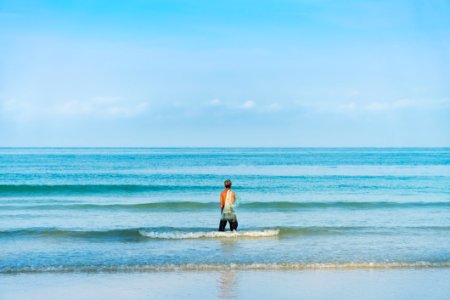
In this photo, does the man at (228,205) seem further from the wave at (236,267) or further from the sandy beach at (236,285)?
the sandy beach at (236,285)

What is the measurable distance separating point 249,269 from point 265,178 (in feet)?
104

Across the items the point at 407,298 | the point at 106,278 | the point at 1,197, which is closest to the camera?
the point at 407,298

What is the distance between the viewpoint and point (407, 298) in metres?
10.2

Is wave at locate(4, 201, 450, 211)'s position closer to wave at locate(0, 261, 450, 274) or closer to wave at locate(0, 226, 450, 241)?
wave at locate(0, 226, 450, 241)

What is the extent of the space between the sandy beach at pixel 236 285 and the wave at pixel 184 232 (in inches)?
181

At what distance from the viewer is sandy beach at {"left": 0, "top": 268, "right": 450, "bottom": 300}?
10.4 meters

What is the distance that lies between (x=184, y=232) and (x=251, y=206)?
8047 mm

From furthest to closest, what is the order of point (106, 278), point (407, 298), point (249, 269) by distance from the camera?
point (249, 269) → point (106, 278) → point (407, 298)

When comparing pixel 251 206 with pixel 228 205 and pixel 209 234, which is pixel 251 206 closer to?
pixel 209 234

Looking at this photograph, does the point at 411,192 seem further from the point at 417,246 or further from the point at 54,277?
the point at 54,277

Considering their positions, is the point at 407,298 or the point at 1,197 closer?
the point at 407,298

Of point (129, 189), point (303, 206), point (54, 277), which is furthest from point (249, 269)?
point (129, 189)

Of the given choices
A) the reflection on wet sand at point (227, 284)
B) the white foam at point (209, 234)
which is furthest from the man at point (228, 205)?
the reflection on wet sand at point (227, 284)

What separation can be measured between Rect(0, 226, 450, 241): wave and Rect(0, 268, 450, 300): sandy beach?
4.60 meters
